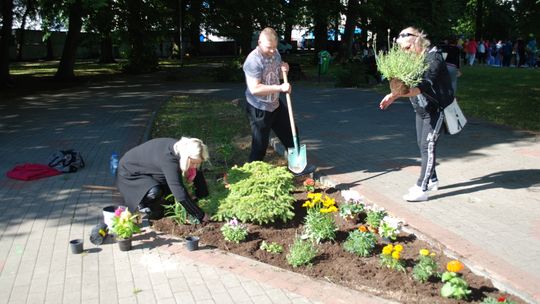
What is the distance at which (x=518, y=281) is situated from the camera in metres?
3.70

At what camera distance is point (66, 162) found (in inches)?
285

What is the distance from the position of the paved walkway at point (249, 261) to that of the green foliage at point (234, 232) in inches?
9.1

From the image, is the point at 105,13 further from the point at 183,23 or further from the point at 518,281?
the point at 518,281

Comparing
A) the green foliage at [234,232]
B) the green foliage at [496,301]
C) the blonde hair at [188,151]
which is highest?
the blonde hair at [188,151]

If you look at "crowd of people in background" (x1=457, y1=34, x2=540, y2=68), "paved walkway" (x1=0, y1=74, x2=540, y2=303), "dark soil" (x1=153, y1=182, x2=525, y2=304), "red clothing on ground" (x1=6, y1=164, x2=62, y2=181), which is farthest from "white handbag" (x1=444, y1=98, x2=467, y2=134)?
"crowd of people in background" (x1=457, y1=34, x2=540, y2=68)

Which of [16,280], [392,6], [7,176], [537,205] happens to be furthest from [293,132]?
[392,6]

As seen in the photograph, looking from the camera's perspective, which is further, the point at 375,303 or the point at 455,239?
the point at 455,239

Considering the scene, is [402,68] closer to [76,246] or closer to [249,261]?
[249,261]

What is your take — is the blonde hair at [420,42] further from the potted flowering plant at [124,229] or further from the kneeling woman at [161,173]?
the potted flowering plant at [124,229]

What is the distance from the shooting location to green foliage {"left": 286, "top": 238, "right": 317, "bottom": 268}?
4.11m

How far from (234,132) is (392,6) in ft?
75.2

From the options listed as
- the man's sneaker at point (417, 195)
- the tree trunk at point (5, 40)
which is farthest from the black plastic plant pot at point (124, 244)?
the tree trunk at point (5, 40)

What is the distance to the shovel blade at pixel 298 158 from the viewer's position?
6.13 m

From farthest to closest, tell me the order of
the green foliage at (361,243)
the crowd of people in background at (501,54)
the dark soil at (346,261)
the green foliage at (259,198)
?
the crowd of people in background at (501,54) < the green foliage at (259,198) < the green foliage at (361,243) < the dark soil at (346,261)
